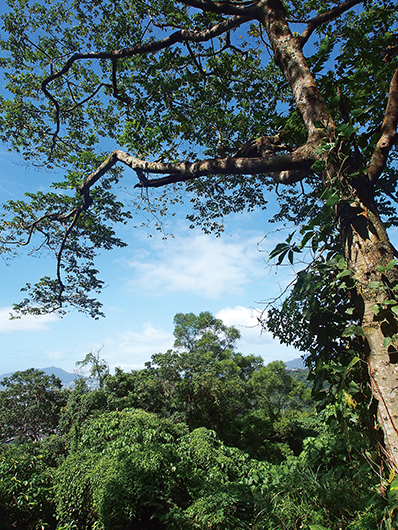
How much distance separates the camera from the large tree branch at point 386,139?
1450 millimetres

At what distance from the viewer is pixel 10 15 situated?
3.81 meters

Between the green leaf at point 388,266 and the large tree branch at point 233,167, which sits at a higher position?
the large tree branch at point 233,167

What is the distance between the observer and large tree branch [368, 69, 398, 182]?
1.45m

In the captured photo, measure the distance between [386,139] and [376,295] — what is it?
3.28 feet

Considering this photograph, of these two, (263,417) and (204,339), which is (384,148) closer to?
(263,417)

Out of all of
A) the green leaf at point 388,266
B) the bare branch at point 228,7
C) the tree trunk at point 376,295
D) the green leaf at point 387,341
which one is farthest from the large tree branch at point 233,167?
the bare branch at point 228,7

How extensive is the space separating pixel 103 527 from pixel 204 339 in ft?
67.2

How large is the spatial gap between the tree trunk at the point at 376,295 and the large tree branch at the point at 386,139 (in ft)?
0.49

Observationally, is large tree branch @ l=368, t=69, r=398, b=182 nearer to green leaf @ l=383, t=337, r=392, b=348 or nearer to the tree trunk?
the tree trunk

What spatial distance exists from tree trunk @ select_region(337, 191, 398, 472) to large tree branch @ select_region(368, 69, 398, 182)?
0.49 ft

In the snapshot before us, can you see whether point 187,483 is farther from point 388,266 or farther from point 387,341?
point 388,266

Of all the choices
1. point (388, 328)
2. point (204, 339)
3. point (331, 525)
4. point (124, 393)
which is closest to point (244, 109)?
point (388, 328)

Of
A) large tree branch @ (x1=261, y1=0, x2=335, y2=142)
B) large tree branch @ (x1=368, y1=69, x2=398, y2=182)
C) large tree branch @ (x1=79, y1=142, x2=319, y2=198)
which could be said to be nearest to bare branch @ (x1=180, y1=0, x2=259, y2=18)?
large tree branch @ (x1=261, y1=0, x2=335, y2=142)

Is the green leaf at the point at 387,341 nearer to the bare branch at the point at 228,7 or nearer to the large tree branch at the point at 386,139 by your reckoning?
the large tree branch at the point at 386,139
